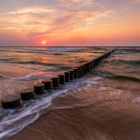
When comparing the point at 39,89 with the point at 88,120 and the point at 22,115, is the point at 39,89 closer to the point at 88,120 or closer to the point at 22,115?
the point at 22,115

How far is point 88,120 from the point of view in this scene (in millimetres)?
4766

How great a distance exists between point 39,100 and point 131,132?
11.0ft

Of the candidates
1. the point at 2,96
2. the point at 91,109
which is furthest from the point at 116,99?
the point at 2,96

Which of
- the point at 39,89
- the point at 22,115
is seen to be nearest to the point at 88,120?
the point at 22,115

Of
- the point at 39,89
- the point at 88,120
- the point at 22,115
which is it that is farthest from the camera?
the point at 39,89

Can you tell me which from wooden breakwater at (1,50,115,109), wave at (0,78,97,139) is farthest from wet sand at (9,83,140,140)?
wooden breakwater at (1,50,115,109)

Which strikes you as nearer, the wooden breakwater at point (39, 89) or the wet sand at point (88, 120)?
the wet sand at point (88, 120)

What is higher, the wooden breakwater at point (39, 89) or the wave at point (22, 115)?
the wooden breakwater at point (39, 89)

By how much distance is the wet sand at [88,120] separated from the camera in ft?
13.1

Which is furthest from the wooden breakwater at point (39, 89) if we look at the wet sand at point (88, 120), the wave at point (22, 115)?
the wet sand at point (88, 120)

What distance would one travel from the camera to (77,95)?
7090mm

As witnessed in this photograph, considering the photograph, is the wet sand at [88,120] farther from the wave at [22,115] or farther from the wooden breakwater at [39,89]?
the wooden breakwater at [39,89]

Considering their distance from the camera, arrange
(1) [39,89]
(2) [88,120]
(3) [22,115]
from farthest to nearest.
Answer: (1) [39,89], (3) [22,115], (2) [88,120]

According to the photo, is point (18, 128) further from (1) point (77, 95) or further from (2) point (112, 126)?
(1) point (77, 95)
